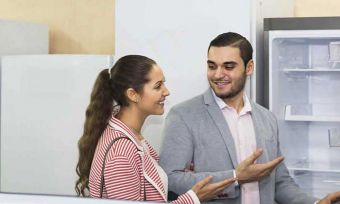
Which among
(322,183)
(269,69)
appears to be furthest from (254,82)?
(322,183)

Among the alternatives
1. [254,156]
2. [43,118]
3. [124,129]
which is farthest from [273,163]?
[43,118]

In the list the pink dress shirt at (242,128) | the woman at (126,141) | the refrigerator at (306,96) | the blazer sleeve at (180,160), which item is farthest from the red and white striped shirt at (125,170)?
the refrigerator at (306,96)

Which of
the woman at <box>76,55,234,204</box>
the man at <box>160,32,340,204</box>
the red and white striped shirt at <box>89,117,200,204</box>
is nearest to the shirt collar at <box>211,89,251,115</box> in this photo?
the man at <box>160,32,340,204</box>

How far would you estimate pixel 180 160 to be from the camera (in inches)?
43.2

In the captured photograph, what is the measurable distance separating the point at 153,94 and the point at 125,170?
0.76 feet

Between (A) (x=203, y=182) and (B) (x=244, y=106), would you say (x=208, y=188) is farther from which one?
(B) (x=244, y=106)

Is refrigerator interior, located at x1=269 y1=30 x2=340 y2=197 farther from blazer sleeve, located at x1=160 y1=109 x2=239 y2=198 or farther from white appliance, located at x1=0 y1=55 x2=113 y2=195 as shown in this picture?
white appliance, located at x1=0 y1=55 x2=113 y2=195

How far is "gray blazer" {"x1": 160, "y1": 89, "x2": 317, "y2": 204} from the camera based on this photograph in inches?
43.0

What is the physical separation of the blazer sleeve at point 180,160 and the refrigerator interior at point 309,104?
0.19 meters

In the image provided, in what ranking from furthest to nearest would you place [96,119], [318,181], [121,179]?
[318,181]
[96,119]
[121,179]

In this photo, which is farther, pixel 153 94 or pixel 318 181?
pixel 318 181

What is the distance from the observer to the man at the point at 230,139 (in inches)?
43.1

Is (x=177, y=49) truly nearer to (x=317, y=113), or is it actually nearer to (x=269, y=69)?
(x=269, y=69)

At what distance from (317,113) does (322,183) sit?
0.54ft
